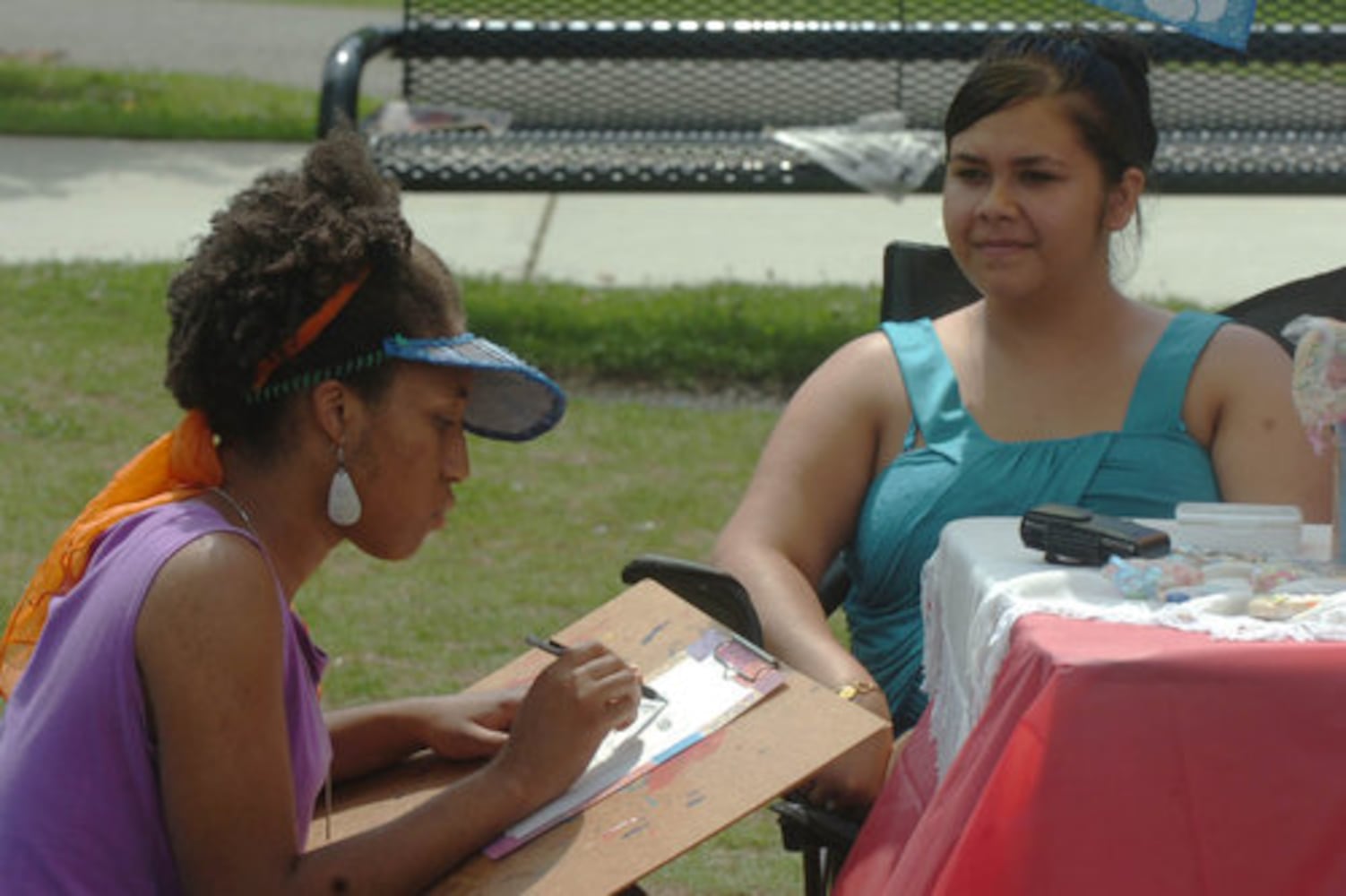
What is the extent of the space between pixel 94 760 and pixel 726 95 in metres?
5.65

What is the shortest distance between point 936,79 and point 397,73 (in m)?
6.11

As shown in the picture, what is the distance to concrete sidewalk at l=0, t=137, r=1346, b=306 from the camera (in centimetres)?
839

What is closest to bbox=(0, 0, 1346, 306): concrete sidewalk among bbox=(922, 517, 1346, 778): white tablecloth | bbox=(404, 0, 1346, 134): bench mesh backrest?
bbox=(404, 0, 1346, 134): bench mesh backrest

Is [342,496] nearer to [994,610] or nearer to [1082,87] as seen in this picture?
[994,610]

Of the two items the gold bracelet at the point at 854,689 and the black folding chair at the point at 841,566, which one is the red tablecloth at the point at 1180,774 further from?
the gold bracelet at the point at 854,689

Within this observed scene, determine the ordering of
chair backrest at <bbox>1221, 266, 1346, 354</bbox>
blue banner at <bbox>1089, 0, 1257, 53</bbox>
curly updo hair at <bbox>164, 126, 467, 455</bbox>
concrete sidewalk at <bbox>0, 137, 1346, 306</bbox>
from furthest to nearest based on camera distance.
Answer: concrete sidewalk at <bbox>0, 137, 1346, 306</bbox> < chair backrest at <bbox>1221, 266, 1346, 354</bbox> < blue banner at <bbox>1089, 0, 1257, 53</bbox> < curly updo hair at <bbox>164, 126, 467, 455</bbox>

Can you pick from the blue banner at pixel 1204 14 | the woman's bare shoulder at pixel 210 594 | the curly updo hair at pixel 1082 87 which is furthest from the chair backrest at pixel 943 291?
the woman's bare shoulder at pixel 210 594

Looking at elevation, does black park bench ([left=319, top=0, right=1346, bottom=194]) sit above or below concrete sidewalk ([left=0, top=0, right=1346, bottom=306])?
above

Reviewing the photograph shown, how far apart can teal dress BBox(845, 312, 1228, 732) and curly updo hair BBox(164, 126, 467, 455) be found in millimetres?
1056

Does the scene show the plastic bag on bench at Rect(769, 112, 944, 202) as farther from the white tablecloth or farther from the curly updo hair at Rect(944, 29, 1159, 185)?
the white tablecloth

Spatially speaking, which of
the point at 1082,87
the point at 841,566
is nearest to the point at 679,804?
the point at 841,566

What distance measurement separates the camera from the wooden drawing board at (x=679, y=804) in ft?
8.25

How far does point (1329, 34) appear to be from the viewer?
7.36 metres

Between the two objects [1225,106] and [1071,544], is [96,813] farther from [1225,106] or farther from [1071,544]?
[1225,106]
